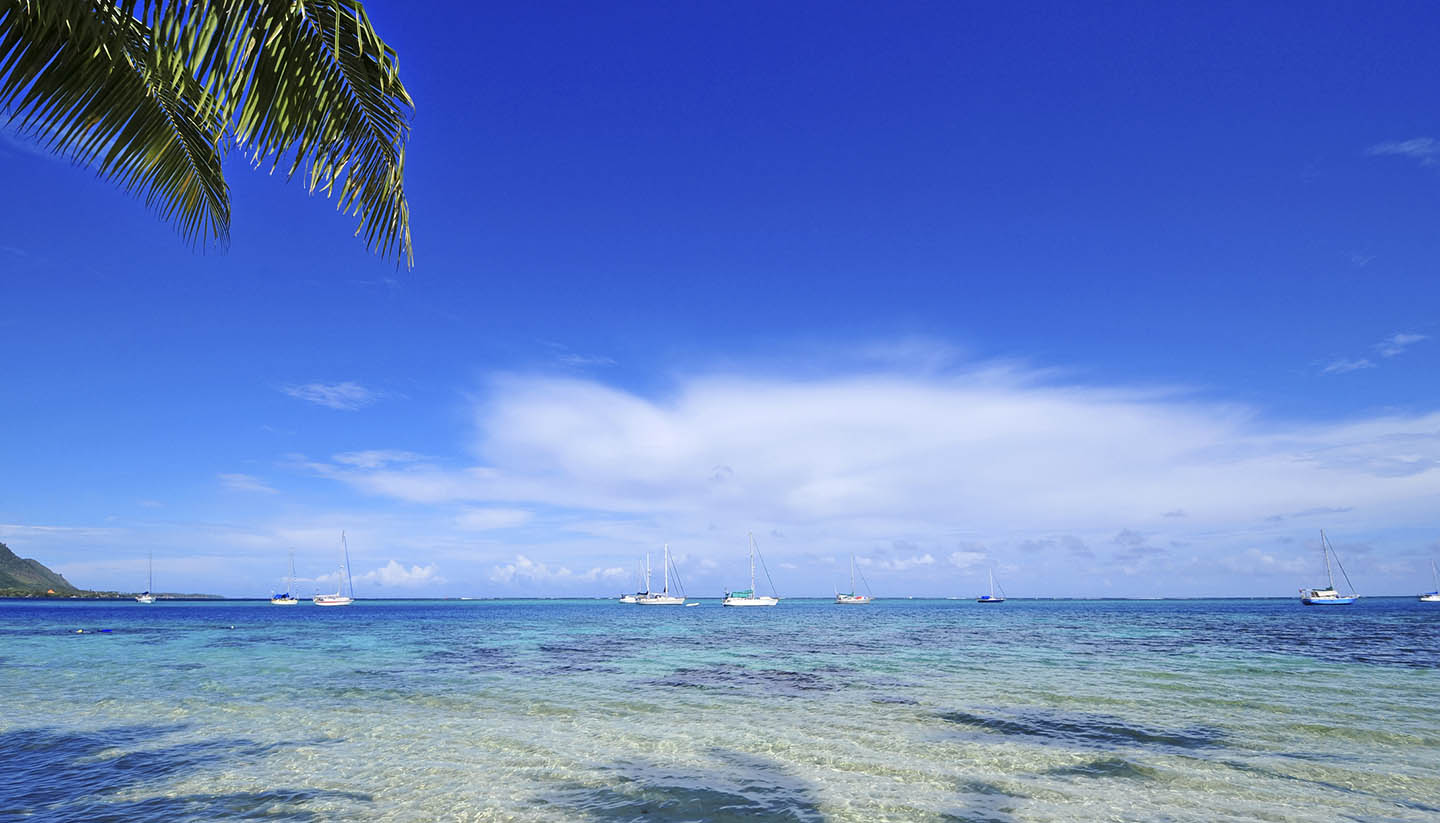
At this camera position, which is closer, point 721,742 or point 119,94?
point 119,94

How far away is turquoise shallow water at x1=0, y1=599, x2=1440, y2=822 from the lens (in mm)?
9891

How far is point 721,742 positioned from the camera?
13.9 m

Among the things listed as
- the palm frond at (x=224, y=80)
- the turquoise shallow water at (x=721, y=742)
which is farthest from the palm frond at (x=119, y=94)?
the turquoise shallow water at (x=721, y=742)

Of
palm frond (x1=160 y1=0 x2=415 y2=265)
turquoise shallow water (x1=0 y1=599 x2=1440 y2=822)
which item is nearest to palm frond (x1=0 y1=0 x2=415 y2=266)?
palm frond (x1=160 y1=0 x2=415 y2=265)

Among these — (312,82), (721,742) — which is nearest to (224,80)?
(312,82)

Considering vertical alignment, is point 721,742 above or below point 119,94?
below

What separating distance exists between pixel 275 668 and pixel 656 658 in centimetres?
1537

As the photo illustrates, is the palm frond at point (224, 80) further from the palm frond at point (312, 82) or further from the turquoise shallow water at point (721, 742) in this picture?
the turquoise shallow water at point (721, 742)

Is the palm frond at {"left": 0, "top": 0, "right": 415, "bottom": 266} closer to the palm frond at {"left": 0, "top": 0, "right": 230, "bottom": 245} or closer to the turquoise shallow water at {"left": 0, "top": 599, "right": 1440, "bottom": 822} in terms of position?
the palm frond at {"left": 0, "top": 0, "right": 230, "bottom": 245}

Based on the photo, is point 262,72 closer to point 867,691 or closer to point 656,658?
point 867,691

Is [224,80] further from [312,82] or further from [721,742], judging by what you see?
[721,742]

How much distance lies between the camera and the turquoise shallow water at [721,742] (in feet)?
32.4

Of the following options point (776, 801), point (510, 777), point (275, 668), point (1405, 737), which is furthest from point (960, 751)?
point (275, 668)

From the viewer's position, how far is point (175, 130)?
582 centimetres
